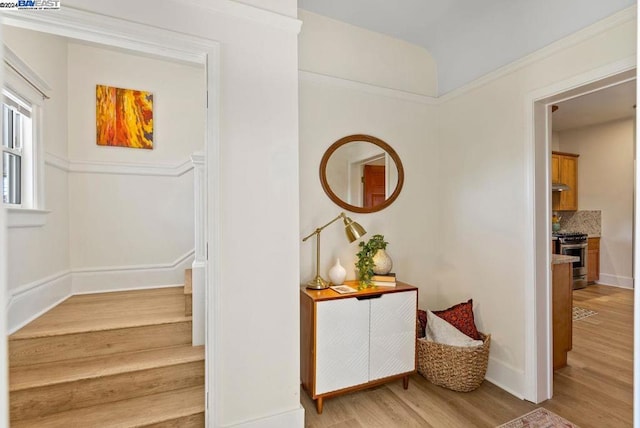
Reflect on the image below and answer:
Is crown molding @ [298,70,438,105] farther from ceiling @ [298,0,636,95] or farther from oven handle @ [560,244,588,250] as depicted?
oven handle @ [560,244,588,250]

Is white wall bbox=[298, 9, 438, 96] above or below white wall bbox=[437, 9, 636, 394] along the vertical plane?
above

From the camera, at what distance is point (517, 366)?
7.67 ft

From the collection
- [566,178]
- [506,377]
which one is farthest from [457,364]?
[566,178]

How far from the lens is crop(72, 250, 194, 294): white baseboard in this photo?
3137 mm

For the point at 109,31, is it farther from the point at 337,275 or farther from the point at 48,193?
the point at 337,275

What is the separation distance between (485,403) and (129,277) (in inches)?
132

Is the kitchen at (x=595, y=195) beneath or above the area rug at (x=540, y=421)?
above

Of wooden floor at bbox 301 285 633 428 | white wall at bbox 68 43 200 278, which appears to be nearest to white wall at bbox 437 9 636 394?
wooden floor at bbox 301 285 633 428

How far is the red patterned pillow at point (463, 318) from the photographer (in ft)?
8.19

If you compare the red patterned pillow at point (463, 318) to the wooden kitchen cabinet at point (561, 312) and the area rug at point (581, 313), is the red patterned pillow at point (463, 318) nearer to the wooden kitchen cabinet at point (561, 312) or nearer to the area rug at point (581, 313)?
the wooden kitchen cabinet at point (561, 312)

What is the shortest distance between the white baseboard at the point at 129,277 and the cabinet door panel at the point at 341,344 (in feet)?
6.84

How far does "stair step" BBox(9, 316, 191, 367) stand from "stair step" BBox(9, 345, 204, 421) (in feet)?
0.14

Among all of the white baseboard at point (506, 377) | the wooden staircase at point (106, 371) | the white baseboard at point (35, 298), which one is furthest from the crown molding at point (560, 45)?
the white baseboard at point (35, 298)

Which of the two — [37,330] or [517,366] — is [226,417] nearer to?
[37,330]
